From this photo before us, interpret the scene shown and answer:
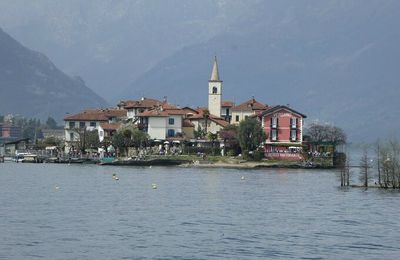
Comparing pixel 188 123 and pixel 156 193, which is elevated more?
pixel 188 123

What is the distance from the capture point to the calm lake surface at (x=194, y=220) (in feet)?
168

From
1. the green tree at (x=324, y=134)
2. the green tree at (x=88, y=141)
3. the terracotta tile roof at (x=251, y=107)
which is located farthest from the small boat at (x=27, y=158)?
the green tree at (x=324, y=134)

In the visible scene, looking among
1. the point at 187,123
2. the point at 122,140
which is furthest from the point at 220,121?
the point at 122,140

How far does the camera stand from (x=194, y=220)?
62.1 metres

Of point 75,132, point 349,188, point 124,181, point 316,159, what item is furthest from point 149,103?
point 349,188

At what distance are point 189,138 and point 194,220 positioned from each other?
3405 inches

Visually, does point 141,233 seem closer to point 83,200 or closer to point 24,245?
point 24,245

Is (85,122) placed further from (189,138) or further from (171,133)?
(189,138)

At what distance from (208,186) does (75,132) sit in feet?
248

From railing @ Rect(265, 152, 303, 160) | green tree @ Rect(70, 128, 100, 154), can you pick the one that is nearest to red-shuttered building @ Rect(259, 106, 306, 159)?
railing @ Rect(265, 152, 303, 160)

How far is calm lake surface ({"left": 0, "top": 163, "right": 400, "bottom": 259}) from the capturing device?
5112 cm

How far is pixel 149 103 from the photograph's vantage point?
16200 centimetres

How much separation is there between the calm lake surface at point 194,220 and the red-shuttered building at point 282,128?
4225 centimetres

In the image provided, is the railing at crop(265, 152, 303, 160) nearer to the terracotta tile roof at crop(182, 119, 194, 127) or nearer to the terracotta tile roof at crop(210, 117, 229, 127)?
the terracotta tile roof at crop(210, 117, 229, 127)
